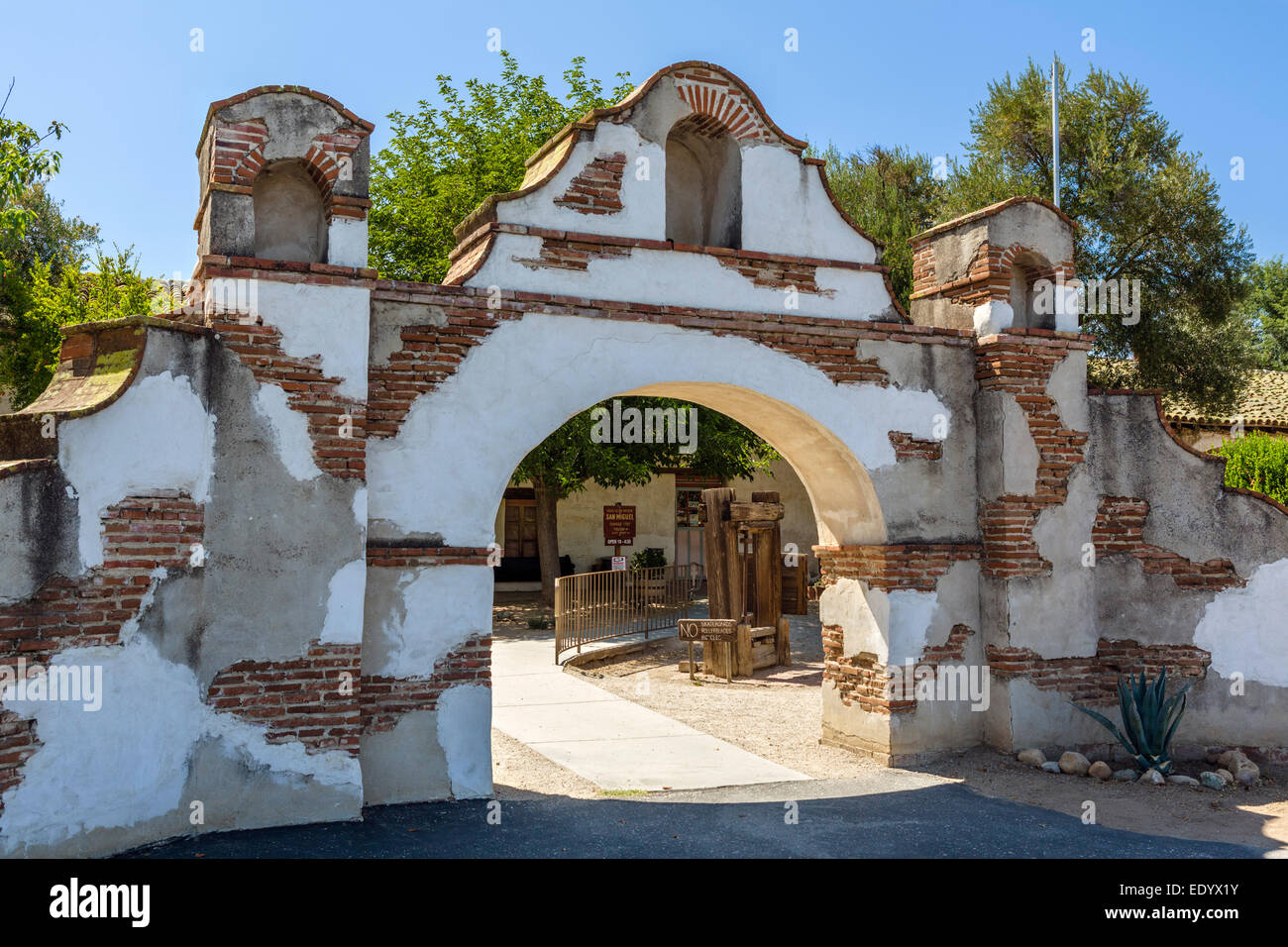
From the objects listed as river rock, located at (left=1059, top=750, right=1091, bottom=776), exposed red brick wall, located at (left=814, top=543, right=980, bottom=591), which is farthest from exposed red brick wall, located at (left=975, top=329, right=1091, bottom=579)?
river rock, located at (left=1059, top=750, right=1091, bottom=776)

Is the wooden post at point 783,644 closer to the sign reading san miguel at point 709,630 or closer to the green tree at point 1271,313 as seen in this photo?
the sign reading san miguel at point 709,630

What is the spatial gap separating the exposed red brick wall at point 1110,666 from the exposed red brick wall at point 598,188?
16.5 feet

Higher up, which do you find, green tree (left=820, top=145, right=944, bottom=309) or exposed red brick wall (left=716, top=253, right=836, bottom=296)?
green tree (left=820, top=145, right=944, bottom=309)

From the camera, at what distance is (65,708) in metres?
5.50

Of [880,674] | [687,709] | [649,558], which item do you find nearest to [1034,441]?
[880,674]

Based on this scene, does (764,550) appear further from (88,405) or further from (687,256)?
(88,405)

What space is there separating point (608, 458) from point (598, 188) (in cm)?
1095

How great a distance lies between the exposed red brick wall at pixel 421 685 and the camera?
679 centimetres

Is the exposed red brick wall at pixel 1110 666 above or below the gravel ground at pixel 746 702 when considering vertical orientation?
above

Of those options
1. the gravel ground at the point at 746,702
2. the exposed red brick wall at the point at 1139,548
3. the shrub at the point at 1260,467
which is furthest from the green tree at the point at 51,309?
the shrub at the point at 1260,467

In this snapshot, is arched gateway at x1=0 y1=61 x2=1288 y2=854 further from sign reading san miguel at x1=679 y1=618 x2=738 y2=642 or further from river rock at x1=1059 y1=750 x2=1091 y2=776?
sign reading san miguel at x1=679 y1=618 x2=738 y2=642

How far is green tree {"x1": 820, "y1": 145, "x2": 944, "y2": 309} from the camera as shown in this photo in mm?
21109

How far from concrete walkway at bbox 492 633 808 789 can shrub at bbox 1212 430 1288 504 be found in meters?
11.3

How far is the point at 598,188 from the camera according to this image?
7.75 m
